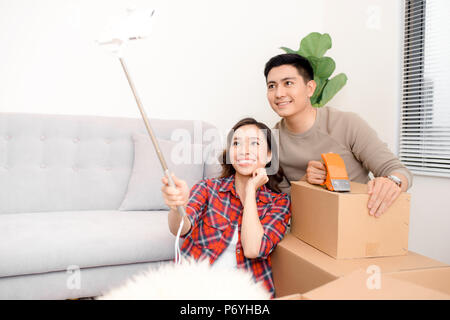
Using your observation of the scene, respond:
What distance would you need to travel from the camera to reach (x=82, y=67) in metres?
2.25

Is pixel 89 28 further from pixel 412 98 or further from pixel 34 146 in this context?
pixel 412 98

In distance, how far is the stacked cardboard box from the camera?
0.98 metres

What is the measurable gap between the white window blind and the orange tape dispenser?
3.66ft

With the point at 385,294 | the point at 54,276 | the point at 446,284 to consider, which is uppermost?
the point at 385,294

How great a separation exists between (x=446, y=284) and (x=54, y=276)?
135 centimetres

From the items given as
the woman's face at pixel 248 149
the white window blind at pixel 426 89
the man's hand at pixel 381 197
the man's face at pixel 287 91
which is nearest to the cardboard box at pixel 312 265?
the man's hand at pixel 381 197

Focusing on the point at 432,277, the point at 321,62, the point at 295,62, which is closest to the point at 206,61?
the point at 321,62

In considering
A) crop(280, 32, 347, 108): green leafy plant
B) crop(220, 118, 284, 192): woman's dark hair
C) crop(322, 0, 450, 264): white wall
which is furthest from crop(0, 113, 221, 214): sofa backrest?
crop(322, 0, 450, 264): white wall

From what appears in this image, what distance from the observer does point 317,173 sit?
127cm

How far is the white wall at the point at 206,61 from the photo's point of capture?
2107 millimetres

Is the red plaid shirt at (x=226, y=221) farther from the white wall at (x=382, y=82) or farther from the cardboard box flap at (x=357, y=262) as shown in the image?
the white wall at (x=382, y=82)

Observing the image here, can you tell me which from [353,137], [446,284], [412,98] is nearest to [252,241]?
[446,284]

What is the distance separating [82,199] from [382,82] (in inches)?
80.4
